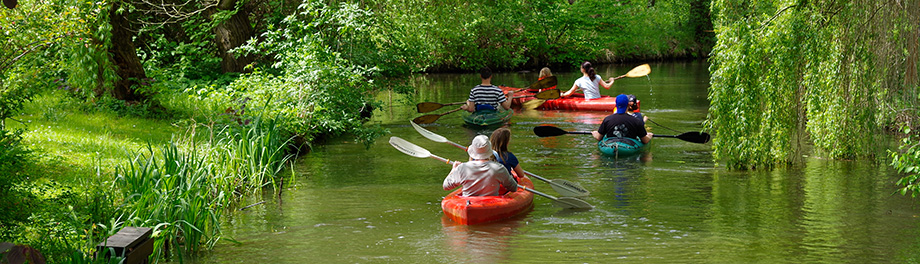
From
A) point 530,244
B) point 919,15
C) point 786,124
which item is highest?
point 919,15

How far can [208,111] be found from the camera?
12180 mm

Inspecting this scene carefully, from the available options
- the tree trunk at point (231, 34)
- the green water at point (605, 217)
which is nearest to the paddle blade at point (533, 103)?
the green water at point (605, 217)

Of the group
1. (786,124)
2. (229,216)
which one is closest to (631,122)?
(786,124)

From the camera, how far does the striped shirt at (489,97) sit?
15195 mm

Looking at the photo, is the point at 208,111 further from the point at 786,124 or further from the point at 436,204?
the point at 786,124

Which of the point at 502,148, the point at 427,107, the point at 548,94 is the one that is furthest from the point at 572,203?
the point at 548,94

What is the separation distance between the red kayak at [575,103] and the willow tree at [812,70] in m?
7.74

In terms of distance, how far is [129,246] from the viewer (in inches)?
209

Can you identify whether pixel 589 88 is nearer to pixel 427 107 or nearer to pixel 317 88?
pixel 427 107

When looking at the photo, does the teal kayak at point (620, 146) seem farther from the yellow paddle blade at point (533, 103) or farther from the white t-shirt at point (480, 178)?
the yellow paddle blade at point (533, 103)

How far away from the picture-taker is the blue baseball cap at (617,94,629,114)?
1139cm

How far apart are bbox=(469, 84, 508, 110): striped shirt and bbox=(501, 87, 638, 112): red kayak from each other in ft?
5.88

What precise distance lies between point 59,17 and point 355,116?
4.64 meters

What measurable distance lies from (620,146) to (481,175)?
4009mm
